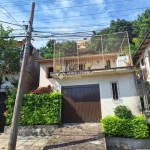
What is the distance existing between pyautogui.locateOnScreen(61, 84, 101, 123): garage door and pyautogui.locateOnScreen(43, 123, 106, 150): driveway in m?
1.68

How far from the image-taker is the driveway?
18.1 ft

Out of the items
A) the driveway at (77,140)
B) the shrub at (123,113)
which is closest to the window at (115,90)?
the shrub at (123,113)

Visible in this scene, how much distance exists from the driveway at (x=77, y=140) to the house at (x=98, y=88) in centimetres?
192

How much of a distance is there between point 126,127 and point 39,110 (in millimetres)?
5290

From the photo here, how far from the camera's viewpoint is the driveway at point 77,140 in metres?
5.52

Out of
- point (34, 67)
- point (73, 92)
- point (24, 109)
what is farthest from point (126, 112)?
point (34, 67)

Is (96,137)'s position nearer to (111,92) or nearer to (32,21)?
(111,92)

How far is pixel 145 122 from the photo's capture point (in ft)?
23.8

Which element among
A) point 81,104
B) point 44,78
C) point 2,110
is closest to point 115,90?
point 81,104

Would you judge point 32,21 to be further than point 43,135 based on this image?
No

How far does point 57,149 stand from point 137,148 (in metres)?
4.10

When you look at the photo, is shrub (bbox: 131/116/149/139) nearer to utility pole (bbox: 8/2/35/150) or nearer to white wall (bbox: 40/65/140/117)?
white wall (bbox: 40/65/140/117)

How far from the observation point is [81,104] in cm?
960

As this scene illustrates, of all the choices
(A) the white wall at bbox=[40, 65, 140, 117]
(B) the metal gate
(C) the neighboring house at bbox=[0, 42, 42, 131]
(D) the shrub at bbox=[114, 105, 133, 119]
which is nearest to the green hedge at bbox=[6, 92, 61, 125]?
(A) the white wall at bbox=[40, 65, 140, 117]
